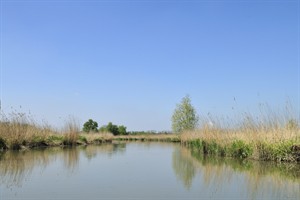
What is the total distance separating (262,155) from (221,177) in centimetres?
304

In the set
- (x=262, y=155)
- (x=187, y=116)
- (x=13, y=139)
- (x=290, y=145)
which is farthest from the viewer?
(x=187, y=116)

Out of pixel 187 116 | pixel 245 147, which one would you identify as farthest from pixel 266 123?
pixel 187 116

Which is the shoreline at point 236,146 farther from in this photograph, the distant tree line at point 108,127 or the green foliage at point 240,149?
the distant tree line at point 108,127

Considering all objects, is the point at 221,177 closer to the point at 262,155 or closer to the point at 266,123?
the point at 262,155

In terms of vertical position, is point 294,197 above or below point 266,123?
below

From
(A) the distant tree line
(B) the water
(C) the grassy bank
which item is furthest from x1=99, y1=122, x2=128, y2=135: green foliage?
(B) the water

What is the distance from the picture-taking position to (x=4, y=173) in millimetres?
4484

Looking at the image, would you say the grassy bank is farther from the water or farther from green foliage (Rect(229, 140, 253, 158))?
the water

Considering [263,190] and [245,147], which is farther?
[245,147]

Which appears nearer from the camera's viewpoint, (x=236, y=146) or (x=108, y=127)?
(x=236, y=146)

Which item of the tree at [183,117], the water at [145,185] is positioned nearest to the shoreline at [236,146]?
the water at [145,185]

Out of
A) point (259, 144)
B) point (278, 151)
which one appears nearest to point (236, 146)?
point (259, 144)

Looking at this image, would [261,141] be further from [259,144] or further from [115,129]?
[115,129]

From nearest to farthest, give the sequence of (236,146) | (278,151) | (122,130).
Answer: (278,151) → (236,146) → (122,130)
